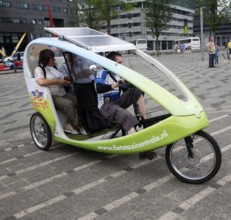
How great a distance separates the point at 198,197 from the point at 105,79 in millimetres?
1915

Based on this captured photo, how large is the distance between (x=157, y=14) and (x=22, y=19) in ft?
117

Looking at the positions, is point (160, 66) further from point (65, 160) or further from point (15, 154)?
point (15, 154)

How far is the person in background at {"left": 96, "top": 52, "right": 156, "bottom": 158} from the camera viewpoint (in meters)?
4.23

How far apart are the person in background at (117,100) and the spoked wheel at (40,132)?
3.48 ft

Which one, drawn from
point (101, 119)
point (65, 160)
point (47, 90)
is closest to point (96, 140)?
point (101, 119)

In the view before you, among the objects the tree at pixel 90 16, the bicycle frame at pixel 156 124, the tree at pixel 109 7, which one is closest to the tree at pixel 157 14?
the tree at pixel 109 7

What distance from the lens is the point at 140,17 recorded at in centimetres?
8588

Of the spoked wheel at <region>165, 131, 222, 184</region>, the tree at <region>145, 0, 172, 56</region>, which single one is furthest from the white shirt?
the tree at <region>145, 0, 172, 56</region>

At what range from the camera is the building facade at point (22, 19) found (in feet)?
209

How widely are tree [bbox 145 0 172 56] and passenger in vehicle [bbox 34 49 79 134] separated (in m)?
37.4

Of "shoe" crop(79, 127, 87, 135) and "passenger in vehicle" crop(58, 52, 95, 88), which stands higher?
"passenger in vehicle" crop(58, 52, 95, 88)

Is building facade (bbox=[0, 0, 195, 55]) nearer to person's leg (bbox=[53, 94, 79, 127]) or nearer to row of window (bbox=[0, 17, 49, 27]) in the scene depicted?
row of window (bbox=[0, 17, 49, 27])

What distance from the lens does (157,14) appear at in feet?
136

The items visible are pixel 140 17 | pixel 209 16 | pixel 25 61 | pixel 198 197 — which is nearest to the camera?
pixel 198 197
